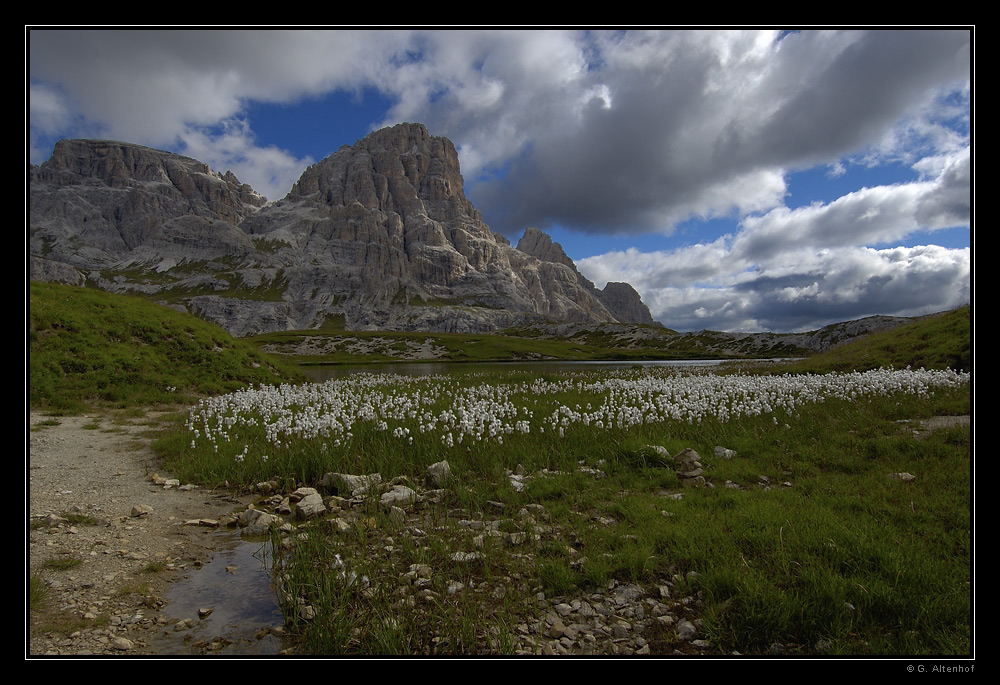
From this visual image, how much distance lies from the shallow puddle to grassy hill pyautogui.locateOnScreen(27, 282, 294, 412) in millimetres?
17013

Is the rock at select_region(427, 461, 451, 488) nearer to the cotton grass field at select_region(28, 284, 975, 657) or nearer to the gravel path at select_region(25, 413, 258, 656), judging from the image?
the cotton grass field at select_region(28, 284, 975, 657)

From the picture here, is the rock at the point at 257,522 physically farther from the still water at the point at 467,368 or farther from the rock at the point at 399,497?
the still water at the point at 467,368

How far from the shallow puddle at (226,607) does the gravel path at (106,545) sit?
0.17m

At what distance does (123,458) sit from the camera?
1120 cm

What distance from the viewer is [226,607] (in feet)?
16.3

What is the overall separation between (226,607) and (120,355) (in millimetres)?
22817

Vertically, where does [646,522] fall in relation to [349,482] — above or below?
above

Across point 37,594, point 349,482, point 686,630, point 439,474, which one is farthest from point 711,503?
point 37,594

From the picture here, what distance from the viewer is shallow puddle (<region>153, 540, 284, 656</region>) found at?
13.9 feet

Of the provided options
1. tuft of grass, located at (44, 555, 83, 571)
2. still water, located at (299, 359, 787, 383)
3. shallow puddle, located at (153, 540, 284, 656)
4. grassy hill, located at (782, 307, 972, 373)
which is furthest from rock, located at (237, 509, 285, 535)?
still water, located at (299, 359, 787, 383)

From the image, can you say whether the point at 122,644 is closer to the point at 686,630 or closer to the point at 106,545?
the point at 106,545
